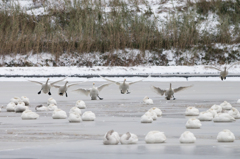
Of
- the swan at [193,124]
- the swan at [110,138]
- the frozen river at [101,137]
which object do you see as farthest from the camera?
the swan at [193,124]

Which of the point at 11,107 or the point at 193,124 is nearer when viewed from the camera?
the point at 193,124

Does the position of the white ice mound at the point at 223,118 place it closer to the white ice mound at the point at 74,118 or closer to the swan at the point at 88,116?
the swan at the point at 88,116

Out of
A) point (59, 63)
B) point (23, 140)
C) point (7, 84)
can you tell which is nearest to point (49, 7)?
point (59, 63)

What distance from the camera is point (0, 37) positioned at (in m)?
31.7

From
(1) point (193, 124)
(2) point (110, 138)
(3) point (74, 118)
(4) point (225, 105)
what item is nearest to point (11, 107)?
(3) point (74, 118)

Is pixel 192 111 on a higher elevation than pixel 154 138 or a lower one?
higher

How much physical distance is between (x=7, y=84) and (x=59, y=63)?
32.1 ft

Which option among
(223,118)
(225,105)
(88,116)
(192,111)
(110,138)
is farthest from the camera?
(225,105)

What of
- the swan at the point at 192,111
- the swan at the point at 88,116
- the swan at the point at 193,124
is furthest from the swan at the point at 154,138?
the swan at the point at 192,111

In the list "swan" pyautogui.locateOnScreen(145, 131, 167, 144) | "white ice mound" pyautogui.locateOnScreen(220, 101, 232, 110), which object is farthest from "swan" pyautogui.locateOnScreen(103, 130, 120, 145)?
"white ice mound" pyautogui.locateOnScreen(220, 101, 232, 110)

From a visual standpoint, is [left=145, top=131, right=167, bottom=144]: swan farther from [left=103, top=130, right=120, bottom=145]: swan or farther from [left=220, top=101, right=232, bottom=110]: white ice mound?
[left=220, top=101, right=232, bottom=110]: white ice mound

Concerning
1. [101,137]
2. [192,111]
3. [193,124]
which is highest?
[192,111]

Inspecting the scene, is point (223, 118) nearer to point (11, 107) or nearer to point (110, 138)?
point (110, 138)

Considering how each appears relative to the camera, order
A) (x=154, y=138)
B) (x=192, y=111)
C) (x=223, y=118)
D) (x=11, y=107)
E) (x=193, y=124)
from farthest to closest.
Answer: (x=11, y=107)
(x=192, y=111)
(x=223, y=118)
(x=193, y=124)
(x=154, y=138)
